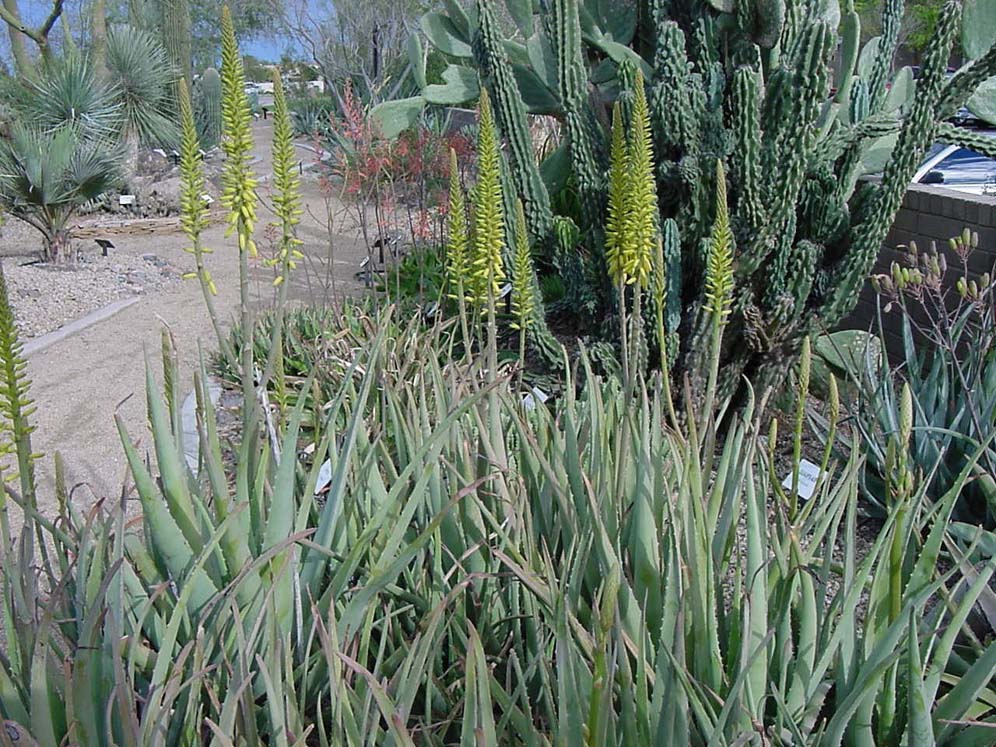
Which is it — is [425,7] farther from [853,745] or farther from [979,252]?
[853,745]

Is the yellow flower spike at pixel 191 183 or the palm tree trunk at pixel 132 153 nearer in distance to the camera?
the yellow flower spike at pixel 191 183

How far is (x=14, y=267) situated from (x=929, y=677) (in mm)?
8679

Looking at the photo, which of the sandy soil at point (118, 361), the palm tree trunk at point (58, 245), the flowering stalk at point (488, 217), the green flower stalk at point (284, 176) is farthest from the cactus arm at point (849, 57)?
the palm tree trunk at point (58, 245)

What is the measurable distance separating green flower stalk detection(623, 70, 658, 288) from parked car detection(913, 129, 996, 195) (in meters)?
6.39

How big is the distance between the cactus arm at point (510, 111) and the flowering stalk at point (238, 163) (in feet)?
7.99

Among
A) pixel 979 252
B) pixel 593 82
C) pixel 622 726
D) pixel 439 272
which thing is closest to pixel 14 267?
pixel 439 272

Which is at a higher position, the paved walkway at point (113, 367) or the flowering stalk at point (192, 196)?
the flowering stalk at point (192, 196)

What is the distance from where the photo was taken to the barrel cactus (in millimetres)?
3504

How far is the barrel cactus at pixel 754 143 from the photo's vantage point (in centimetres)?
350

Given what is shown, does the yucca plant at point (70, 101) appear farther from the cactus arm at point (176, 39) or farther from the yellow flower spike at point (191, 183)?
the yellow flower spike at point (191, 183)

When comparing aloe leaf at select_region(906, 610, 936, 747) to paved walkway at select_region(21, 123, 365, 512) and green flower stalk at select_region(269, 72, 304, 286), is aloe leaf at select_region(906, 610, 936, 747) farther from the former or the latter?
paved walkway at select_region(21, 123, 365, 512)

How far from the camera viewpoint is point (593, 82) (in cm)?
443

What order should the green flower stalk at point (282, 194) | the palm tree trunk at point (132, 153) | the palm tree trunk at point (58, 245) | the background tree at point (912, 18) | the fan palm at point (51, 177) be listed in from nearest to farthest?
the green flower stalk at point (282, 194) → the fan palm at point (51, 177) → the palm tree trunk at point (58, 245) → the palm tree trunk at point (132, 153) → the background tree at point (912, 18)

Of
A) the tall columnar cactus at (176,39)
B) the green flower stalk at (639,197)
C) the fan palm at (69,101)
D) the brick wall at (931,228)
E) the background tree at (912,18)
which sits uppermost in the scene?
the background tree at (912,18)
